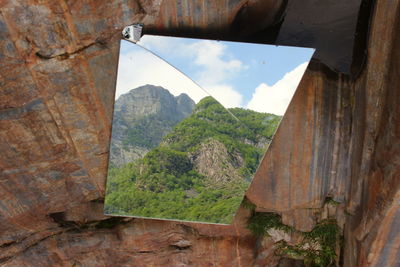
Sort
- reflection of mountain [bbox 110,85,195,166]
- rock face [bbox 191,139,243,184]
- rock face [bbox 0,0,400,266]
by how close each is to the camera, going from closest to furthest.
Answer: rock face [bbox 0,0,400,266] < reflection of mountain [bbox 110,85,195,166] < rock face [bbox 191,139,243,184]

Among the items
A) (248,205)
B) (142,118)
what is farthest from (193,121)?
(248,205)

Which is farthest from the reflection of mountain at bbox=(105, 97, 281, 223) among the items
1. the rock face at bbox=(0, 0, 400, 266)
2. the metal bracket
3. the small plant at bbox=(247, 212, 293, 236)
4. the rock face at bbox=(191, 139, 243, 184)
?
the metal bracket

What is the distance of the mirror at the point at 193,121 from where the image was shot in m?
3.67

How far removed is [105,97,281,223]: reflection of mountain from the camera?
4000 millimetres

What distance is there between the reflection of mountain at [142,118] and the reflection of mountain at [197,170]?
0.10 metres

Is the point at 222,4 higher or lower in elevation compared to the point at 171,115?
higher

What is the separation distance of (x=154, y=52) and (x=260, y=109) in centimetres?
118

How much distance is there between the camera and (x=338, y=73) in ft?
14.0

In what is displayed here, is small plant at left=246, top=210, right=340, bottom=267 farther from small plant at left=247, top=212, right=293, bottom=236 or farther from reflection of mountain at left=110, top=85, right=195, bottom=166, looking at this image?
reflection of mountain at left=110, top=85, right=195, bottom=166

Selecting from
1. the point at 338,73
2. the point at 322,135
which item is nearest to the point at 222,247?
the point at 322,135

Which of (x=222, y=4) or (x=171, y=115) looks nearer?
(x=222, y=4)

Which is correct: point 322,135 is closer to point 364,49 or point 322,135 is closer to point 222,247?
point 364,49

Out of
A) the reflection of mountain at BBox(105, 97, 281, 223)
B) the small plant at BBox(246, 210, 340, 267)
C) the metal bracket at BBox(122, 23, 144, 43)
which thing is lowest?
the small plant at BBox(246, 210, 340, 267)

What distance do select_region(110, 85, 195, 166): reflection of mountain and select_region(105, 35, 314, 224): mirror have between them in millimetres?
11
